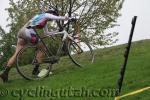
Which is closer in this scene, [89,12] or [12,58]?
[12,58]

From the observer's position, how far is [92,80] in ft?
44.1

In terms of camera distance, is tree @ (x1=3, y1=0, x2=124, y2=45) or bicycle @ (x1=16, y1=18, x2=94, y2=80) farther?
tree @ (x1=3, y1=0, x2=124, y2=45)

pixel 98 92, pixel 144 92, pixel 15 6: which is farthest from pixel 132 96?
pixel 15 6

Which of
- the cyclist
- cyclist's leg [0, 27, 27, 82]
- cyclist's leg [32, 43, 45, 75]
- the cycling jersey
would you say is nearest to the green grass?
cyclist's leg [0, 27, 27, 82]

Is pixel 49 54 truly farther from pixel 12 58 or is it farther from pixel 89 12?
pixel 89 12

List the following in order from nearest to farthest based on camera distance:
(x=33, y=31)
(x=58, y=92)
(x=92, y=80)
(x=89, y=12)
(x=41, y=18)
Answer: (x=58, y=92), (x=92, y=80), (x=41, y=18), (x=33, y=31), (x=89, y=12)

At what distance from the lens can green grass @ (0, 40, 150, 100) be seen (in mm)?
11930

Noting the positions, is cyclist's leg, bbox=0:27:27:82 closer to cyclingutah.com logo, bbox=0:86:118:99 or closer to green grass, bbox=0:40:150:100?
green grass, bbox=0:40:150:100

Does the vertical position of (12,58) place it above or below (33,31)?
below

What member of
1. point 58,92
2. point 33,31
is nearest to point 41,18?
point 33,31

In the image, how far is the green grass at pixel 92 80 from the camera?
1193 centimetres

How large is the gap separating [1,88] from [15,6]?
32.3 metres

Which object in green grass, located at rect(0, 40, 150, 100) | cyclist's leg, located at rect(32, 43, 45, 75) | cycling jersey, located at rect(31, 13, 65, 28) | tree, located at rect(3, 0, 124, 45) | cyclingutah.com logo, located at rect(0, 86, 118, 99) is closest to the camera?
cyclingutah.com logo, located at rect(0, 86, 118, 99)

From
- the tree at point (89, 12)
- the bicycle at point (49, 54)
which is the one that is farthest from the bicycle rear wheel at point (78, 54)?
the tree at point (89, 12)
